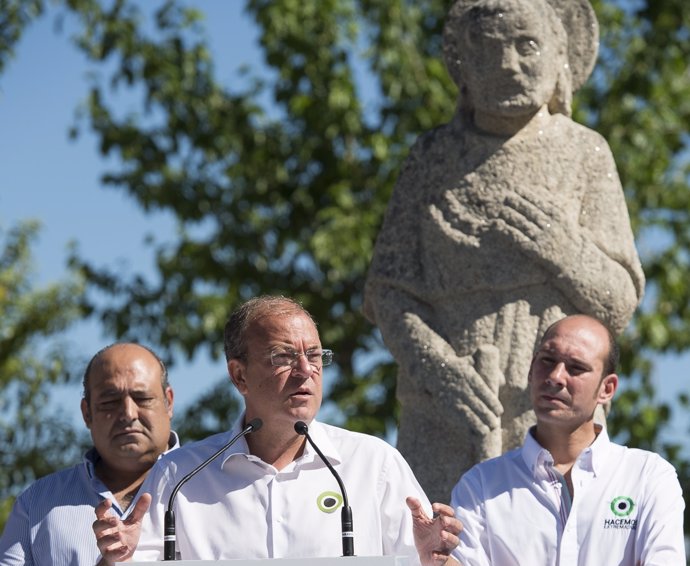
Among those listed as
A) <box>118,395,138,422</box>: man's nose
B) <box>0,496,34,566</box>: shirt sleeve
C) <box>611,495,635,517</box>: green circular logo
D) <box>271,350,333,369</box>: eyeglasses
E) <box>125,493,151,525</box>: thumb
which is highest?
<box>271,350,333,369</box>: eyeglasses

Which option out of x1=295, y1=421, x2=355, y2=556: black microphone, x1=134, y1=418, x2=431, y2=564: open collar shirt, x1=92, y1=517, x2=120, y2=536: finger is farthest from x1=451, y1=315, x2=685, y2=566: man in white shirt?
x1=92, y1=517, x2=120, y2=536: finger

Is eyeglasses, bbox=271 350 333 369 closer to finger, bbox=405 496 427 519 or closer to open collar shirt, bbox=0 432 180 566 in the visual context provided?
finger, bbox=405 496 427 519

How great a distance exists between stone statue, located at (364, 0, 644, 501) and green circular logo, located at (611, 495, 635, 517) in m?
1.62

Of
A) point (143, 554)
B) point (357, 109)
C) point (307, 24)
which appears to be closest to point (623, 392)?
point (357, 109)

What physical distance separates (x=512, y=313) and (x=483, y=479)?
174 cm

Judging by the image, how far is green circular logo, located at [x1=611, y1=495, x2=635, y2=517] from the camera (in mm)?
5613

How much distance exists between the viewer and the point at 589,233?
24.5ft

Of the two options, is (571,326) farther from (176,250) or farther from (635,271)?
(176,250)

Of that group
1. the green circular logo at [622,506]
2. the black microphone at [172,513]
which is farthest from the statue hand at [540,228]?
the black microphone at [172,513]

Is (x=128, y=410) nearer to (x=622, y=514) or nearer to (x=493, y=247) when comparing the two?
(x=493, y=247)

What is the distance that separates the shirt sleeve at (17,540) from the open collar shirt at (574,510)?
1.69 meters

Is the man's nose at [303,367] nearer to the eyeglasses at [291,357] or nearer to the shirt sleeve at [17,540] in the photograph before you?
the eyeglasses at [291,357]

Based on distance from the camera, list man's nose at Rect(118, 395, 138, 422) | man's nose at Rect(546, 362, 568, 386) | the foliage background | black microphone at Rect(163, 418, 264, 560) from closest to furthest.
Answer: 1. black microphone at Rect(163, 418, 264, 560)
2. man's nose at Rect(546, 362, 568, 386)
3. man's nose at Rect(118, 395, 138, 422)
4. the foliage background

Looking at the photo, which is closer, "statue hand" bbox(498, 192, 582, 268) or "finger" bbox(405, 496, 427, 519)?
"finger" bbox(405, 496, 427, 519)
